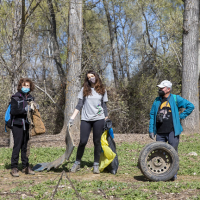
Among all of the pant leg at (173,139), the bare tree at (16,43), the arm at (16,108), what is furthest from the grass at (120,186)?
the bare tree at (16,43)

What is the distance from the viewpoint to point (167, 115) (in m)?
5.07

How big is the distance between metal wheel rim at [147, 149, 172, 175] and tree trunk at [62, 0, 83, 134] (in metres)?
6.54

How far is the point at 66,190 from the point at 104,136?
1587 mm

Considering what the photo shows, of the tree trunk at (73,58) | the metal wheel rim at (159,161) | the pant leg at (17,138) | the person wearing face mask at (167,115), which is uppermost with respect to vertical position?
the tree trunk at (73,58)

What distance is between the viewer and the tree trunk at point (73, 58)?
11.1 meters

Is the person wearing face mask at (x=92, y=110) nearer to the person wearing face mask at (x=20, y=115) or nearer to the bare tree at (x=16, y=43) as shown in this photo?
the person wearing face mask at (x=20, y=115)

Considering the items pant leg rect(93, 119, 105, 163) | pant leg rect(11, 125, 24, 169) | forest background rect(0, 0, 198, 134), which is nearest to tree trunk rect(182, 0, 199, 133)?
forest background rect(0, 0, 198, 134)

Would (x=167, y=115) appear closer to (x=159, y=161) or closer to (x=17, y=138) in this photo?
(x=159, y=161)

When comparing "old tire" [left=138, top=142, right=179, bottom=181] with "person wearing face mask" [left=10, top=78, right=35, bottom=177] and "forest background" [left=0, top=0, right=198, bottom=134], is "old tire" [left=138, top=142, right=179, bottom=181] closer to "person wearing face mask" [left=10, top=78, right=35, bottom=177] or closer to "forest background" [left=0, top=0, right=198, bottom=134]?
"person wearing face mask" [left=10, top=78, right=35, bottom=177]

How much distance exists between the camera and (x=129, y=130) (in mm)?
14359

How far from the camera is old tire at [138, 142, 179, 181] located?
15.8 feet

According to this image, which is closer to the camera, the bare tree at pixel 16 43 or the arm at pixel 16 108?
the arm at pixel 16 108

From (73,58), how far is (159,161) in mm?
7050

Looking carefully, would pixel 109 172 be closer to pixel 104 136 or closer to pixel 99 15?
pixel 104 136
